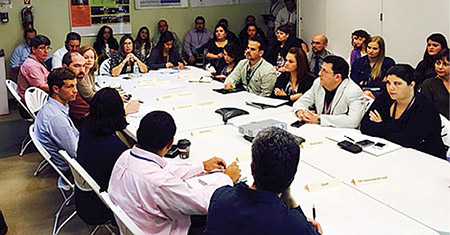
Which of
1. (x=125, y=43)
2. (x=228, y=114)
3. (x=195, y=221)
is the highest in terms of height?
(x=125, y=43)

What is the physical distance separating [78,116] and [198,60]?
13.9 ft

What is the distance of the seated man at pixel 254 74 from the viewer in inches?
183

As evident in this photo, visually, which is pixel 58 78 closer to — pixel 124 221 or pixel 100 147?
pixel 100 147

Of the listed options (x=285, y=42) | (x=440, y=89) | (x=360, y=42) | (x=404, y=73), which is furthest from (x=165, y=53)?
(x=404, y=73)

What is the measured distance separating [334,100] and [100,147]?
5.79 feet

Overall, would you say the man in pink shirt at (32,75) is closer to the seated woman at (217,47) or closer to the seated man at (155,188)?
the seated woman at (217,47)

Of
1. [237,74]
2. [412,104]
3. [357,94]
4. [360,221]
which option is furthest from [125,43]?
[360,221]

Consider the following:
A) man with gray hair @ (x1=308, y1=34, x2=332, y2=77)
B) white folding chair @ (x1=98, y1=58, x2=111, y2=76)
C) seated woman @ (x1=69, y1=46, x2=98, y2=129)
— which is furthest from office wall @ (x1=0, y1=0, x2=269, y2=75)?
seated woman @ (x1=69, y1=46, x2=98, y2=129)

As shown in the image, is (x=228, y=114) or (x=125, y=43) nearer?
(x=228, y=114)

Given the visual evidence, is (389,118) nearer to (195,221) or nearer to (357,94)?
(357,94)

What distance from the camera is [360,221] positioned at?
1.93 metres

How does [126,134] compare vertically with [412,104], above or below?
below

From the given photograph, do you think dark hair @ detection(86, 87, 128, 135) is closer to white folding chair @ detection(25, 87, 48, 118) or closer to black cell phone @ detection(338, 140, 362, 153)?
black cell phone @ detection(338, 140, 362, 153)

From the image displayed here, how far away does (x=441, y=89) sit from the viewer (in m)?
3.94
